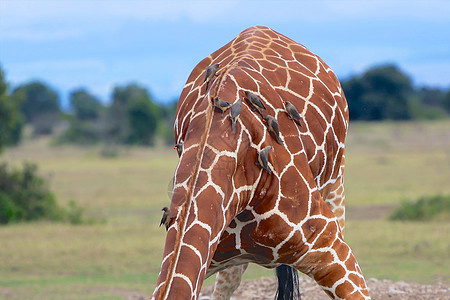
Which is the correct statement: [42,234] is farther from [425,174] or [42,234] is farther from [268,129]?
[425,174]

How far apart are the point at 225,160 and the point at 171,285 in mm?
845

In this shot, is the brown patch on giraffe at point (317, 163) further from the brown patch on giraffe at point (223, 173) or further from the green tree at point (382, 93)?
the green tree at point (382, 93)

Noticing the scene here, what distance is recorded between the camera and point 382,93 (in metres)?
55.8

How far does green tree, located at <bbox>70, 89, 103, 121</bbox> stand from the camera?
206 ft

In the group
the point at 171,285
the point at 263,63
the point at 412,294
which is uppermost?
the point at 263,63

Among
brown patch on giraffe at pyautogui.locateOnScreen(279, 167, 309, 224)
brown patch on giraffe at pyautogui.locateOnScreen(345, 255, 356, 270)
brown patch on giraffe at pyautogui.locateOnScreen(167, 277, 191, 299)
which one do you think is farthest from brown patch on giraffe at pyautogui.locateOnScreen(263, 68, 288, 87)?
brown patch on giraffe at pyautogui.locateOnScreen(167, 277, 191, 299)

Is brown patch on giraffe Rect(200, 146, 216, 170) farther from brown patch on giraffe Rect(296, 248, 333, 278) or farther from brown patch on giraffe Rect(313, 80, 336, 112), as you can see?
brown patch on giraffe Rect(313, 80, 336, 112)

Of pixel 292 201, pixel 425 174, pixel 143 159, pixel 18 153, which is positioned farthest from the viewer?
pixel 18 153

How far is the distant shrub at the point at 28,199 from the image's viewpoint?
15258 millimetres

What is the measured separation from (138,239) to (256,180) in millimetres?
9508

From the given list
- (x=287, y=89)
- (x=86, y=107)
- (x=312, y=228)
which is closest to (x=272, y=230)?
(x=312, y=228)

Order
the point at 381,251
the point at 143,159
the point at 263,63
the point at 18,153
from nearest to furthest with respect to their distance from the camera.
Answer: the point at 263,63
the point at 381,251
the point at 143,159
the point at 18,153

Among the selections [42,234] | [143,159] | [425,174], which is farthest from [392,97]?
[42,234]

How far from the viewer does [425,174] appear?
25.0 m
